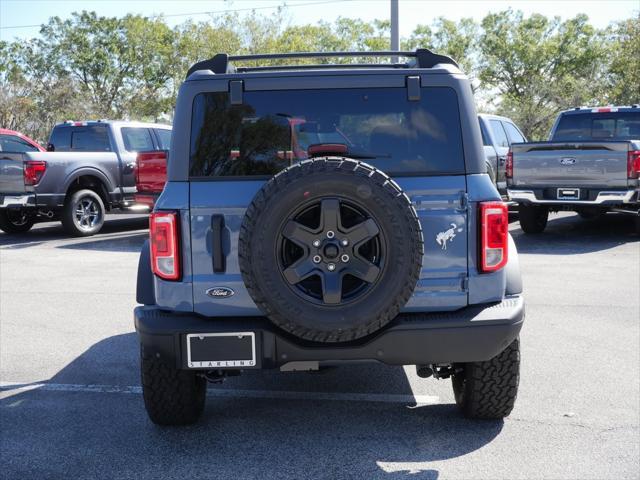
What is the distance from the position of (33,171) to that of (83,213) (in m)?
1.28

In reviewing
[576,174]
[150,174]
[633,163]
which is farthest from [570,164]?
[150,174]

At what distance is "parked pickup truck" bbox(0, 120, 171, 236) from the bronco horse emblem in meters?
9.91

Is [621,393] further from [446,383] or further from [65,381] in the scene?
[65,381]

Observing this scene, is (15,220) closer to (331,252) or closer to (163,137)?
(163,137)

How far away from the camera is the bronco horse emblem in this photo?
3.41 meters

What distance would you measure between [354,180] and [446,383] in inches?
82.6

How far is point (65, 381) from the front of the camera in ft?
15.8

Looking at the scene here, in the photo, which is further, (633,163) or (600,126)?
(600,126)

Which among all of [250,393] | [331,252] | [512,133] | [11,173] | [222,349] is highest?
[512,133]

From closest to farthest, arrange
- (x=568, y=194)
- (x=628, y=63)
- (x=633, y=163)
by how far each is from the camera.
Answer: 1. (x=633, y=163)
2. (x=568, y=194)
3. (x=628, y=63)

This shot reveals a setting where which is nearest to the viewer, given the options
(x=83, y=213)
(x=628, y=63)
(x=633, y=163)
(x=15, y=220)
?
(x=633, y=163)

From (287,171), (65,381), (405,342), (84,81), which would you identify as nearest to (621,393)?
(405,342)

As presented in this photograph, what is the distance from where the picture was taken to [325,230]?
10.3 feet

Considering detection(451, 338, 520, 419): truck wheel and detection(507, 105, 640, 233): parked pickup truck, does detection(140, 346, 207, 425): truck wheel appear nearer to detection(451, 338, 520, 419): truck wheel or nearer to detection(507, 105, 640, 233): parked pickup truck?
detection(451, 338, 520, 419): truck wheel
